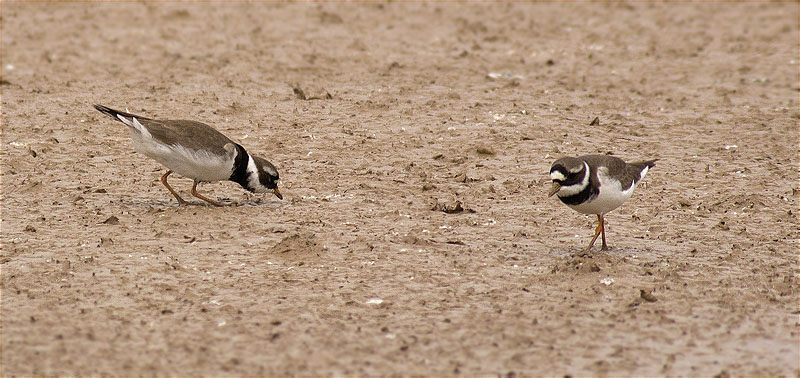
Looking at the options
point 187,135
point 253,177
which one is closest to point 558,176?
point 253,177

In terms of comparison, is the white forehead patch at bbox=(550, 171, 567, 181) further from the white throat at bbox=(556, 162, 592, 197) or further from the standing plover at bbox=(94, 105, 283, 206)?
the standing plover at bbox=(94, 105, 283, 206)

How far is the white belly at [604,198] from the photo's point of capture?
26.0 feet

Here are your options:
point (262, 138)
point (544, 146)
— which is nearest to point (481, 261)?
point (544, 146)

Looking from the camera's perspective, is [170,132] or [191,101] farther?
[191,101]

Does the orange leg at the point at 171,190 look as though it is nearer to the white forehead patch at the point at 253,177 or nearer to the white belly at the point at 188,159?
the white belly at the point at 188,159

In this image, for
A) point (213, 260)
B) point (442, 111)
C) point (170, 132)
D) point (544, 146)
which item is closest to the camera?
point (213, 260)

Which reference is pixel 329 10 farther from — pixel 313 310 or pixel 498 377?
pixel 498 377

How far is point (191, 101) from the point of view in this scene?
12438 millimetres

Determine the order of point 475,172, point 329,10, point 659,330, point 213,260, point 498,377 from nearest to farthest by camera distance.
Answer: point 498,377, point 659,330, point 213,260, point 475,172, point 329,10

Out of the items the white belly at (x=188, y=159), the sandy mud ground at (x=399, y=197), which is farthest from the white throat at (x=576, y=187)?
the white belly at (x=188, y=159)

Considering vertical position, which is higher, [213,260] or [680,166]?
[680,166]

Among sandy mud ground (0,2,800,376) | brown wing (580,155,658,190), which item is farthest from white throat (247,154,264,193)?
brown wing (580,155,658,190)

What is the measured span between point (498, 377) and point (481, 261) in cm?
208

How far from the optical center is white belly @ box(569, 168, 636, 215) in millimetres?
7918
